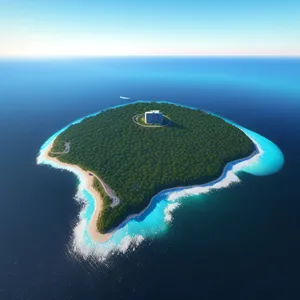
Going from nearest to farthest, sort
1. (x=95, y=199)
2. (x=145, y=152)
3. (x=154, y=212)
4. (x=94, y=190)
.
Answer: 1. (x=154, y=212)
2. (x=95, y=199)
3. (x=94, y=190)
4. (x=145, y=152)

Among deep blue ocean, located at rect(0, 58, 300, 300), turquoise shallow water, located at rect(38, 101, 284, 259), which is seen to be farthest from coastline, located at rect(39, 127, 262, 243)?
deep blue ocean, located at rect(0, 58, 300, 300)

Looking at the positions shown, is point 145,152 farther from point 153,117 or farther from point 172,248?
point 172,248

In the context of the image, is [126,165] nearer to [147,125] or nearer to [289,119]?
[147,125]

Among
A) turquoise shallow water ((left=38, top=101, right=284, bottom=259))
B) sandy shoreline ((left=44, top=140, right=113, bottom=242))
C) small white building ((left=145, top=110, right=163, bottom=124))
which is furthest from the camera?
small white building ((left=145, top=110, right=163, bottom=124))

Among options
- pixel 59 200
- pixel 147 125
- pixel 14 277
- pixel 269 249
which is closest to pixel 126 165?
pixel 59 200

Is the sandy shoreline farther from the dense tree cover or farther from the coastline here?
the dense tree cover

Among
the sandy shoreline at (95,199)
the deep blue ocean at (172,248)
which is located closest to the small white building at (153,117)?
the sandy shoreline at (95,199)

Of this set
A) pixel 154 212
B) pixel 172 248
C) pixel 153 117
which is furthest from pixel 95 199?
pixel 153 117

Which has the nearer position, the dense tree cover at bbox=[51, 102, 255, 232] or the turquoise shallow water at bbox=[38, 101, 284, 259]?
the turquoise shallow water at bbox=[38, 101, 284, 259]
